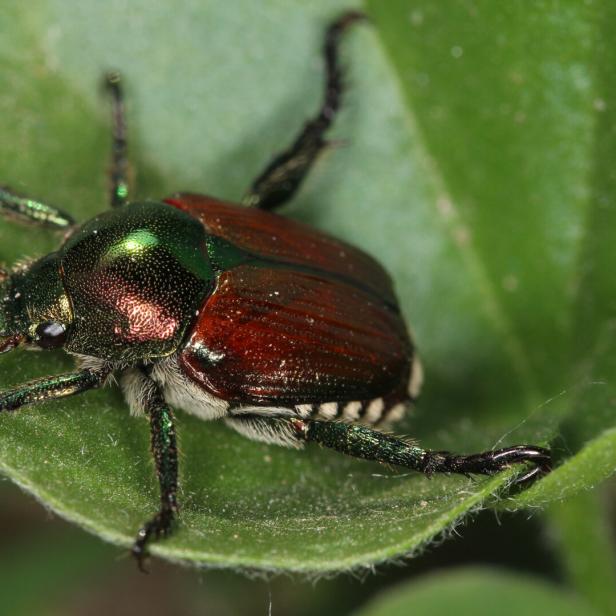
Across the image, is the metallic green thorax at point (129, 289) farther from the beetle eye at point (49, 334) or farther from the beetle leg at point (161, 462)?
the beetle leg at point (161, 462)

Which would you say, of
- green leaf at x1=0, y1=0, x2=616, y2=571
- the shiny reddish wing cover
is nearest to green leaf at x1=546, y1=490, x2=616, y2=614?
green leaf at x1=0, y1=0, x2=616, y2=571

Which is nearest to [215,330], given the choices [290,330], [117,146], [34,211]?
[290,330]

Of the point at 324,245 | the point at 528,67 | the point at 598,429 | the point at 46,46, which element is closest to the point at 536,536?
the point at 598,429

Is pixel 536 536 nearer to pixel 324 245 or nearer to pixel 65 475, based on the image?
pixel 324 245

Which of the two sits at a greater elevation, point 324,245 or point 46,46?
point 46,46

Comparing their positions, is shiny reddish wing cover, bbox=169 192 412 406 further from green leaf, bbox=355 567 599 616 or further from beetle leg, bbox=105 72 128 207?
green leaf, bbox=355 567 599 616

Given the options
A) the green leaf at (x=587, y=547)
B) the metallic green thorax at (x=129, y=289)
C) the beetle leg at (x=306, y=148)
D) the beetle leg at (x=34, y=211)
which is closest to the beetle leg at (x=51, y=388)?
the metallic green thorax at (x=129, y=289)
